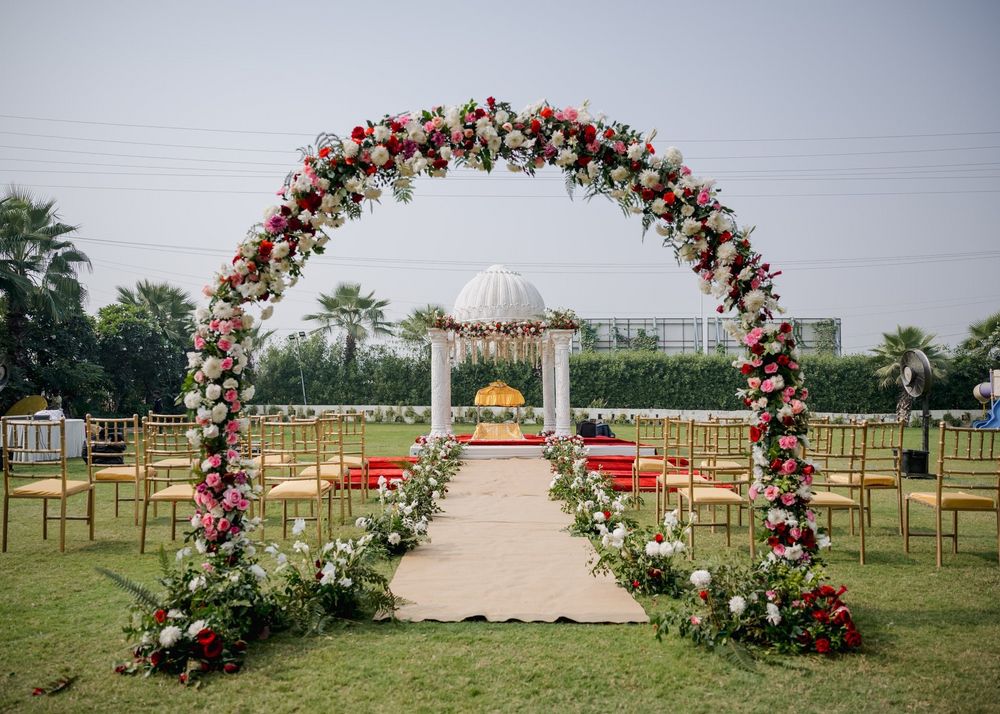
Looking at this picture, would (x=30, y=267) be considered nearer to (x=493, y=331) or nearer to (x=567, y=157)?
(x=493, y=331)

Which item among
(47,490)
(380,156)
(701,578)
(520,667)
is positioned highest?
(380,156)

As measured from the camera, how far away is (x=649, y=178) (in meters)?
5.13

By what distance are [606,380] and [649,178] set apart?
23.2 meters

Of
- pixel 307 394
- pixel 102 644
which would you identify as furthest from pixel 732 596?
pixel 307 394

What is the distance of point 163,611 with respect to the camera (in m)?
4.21

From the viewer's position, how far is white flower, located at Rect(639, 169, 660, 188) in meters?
5.13

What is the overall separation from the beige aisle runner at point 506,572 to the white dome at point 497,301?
6729 millimetres

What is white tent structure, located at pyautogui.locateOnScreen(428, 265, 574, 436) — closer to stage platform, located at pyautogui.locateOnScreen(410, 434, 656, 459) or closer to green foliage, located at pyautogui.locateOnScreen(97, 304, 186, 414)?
stage platform, located at pyautogui.locateOnScreen(410, 434, 656, 459)

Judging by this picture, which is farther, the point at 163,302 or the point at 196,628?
the point at 163,302

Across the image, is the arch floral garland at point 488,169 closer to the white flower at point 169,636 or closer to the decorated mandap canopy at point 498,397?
the white flower at point 169,636

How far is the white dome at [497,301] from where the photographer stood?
51.6ft

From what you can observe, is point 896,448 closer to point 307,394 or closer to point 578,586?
point 578,586

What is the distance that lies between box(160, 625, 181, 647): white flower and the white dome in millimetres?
11991

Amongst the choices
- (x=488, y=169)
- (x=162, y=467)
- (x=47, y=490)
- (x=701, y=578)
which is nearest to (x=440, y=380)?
(x=162, y=467)
